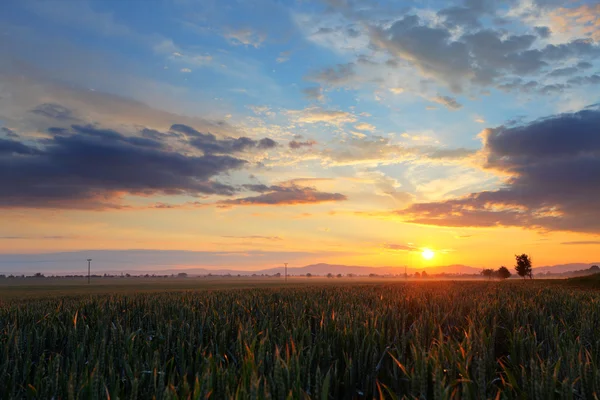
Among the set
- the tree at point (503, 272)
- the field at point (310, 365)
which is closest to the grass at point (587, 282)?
the field at point (310, 365)

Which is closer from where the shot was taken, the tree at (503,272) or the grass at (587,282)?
the grass at (587,282)

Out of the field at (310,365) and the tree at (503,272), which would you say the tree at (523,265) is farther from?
the field at (310,365)

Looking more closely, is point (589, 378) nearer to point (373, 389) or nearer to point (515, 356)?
point (515, 356)

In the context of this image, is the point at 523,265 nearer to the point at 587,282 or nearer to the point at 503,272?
the point at 503,272

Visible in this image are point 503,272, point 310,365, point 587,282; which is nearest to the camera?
point 310,365

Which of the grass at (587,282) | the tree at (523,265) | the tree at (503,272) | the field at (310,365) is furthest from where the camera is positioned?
the tree at (503,272)

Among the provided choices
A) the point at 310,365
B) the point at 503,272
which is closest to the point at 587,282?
the point at 310,365

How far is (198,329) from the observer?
24.4ft

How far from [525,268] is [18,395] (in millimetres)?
104174

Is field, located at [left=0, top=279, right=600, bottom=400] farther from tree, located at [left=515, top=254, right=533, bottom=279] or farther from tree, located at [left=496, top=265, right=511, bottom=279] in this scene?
tree, located at [left=496, top=265, right=511, bottom=279]

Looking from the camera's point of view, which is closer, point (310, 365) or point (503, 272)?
point (310, 365)

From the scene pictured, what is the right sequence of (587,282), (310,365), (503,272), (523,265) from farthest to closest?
(503,272) → (523,265) → (587,282) → (310,365)

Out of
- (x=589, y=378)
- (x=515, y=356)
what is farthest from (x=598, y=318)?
(x=589, y=378)

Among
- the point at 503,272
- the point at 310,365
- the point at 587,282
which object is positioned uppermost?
the point at 310,365
